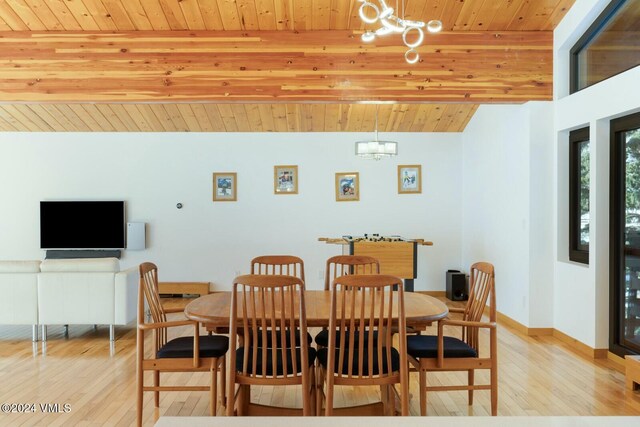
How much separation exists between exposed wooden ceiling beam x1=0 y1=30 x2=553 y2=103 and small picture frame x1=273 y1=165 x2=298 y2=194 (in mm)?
2611

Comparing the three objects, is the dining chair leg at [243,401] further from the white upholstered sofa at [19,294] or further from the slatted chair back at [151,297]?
the white upholstered sofa at [19,294]

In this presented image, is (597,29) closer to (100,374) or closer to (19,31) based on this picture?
(100,374)

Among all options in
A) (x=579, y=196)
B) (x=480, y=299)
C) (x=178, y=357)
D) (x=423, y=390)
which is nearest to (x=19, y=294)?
(x=178, y=357)

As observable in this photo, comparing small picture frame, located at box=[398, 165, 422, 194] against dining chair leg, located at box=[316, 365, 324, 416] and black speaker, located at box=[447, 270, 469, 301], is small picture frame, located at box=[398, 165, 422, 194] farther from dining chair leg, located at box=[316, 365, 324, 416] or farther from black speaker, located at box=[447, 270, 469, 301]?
dining chair leg, located at box=[316, 365, 324, 416]

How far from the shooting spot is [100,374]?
4094 mm

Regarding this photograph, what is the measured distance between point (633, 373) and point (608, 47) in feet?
9.54

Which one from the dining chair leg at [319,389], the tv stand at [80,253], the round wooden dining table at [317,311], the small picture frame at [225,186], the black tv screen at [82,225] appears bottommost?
the dining chair leg at [319,389]

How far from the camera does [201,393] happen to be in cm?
368

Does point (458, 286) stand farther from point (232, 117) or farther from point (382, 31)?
point (382, 31)

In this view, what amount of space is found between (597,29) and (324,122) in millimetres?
3867

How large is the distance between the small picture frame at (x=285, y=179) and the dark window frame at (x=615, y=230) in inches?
181

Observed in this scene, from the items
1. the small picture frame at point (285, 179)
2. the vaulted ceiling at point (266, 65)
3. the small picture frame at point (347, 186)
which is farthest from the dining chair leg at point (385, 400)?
the small picture frame at point (285, 179)

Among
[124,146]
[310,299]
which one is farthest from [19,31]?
[310,299]

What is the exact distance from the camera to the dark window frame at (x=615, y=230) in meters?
4.43
